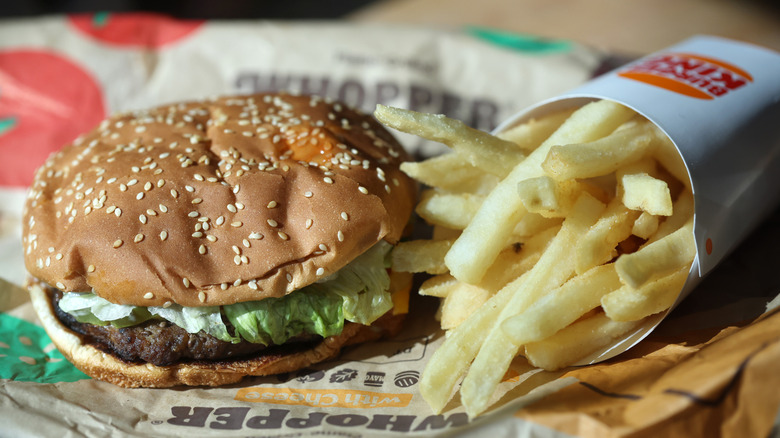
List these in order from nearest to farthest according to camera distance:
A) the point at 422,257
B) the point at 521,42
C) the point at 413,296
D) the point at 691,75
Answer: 1. the point at 422,257
2. the point at 691,75
3. the point at 413,296
4. the point at 521,42

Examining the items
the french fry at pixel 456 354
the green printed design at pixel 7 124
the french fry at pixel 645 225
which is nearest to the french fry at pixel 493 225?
the french fry at pixel 456 354

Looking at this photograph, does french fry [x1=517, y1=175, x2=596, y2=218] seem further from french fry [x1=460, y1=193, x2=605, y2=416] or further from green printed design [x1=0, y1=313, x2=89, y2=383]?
green printed design [x1=0, y1=313, x2=89, y2=383]

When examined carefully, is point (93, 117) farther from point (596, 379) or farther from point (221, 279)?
point (596, 379)

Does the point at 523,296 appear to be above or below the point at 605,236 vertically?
below

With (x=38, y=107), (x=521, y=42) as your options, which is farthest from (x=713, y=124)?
(x=38, y=107)

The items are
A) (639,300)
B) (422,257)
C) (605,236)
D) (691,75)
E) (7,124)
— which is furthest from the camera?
(7,124)

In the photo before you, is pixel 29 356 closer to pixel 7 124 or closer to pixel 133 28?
pixel 7 124

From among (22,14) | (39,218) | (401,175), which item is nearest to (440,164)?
(401,175)
